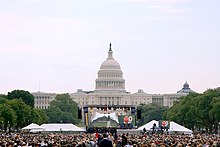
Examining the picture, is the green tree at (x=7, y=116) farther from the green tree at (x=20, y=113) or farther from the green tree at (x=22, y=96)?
the green tree at (x=22, y=96)

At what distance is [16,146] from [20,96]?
141635 millimetres

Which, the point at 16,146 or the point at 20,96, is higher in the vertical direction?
the point at 20,96

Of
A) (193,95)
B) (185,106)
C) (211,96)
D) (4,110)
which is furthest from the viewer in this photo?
(193,95)

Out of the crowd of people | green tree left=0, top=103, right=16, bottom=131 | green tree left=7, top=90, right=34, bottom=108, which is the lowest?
the crowd of people

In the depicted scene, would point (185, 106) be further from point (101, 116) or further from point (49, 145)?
point (49, 145)

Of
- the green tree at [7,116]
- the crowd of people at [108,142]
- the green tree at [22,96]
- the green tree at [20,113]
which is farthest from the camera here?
the green tree at [22,96]

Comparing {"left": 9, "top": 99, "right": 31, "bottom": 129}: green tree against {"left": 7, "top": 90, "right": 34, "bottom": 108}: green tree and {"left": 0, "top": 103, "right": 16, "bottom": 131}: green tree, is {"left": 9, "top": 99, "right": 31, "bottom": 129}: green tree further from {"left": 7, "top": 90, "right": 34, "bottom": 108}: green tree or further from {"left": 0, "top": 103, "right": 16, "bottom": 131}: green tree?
{"left": 7, "top": 90, "right": 34, "bottom": 108}: green tree

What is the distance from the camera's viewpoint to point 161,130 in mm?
82312

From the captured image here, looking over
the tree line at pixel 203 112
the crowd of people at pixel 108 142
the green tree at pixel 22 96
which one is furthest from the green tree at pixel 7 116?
the crowd of people at pixel 108 142

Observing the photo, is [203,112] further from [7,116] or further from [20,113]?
[7,116]

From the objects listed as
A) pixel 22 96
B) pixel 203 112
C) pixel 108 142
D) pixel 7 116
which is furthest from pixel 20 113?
pixel 108 142

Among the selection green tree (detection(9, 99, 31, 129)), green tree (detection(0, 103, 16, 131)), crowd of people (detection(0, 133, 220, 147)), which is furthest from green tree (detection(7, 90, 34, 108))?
crowd of people (detection(0, 133, 220, 147))

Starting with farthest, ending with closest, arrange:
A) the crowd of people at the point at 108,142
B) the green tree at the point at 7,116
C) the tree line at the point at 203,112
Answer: the tree line at the point at 203,112
the green tree at the point at 7,116
the crowd of people at the point at 108,142

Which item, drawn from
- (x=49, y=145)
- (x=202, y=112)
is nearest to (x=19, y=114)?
(x=202, y=112)
